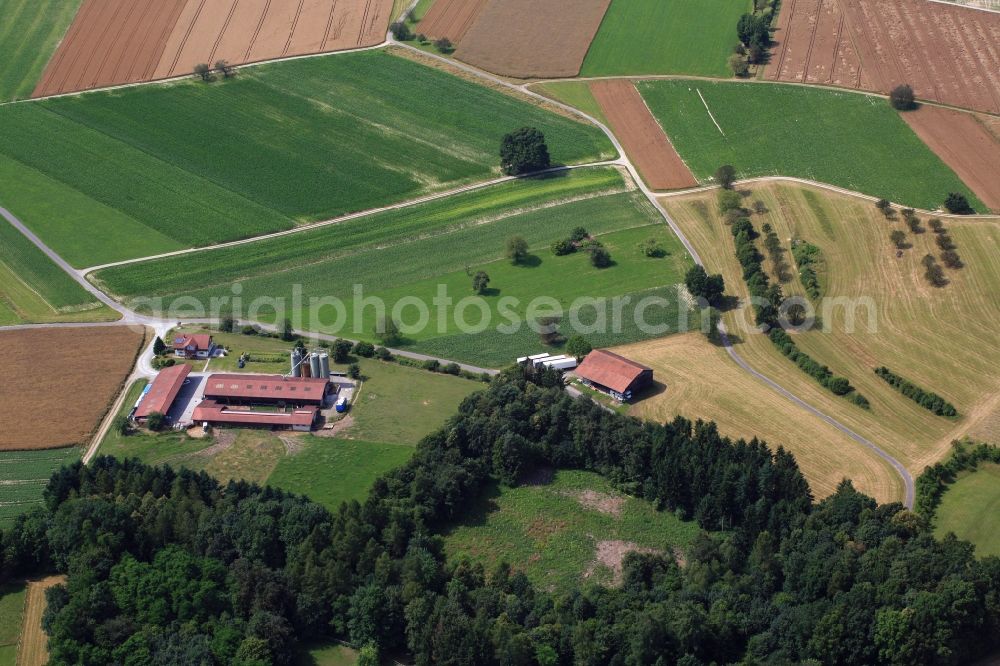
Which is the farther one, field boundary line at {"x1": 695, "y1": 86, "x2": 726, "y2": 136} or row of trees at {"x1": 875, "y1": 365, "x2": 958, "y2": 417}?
field boundary line at {"x1": 695, "y1": 86, "x2": 726, "y2": 136}

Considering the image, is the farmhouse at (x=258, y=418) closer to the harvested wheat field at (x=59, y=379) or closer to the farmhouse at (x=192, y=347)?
the harvested wheat field at (x=59, y=379)

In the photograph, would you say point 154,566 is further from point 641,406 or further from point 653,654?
point 641,406

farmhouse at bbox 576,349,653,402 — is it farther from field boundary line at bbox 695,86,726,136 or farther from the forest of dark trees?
field boundary line at bbox 695,86,726,136

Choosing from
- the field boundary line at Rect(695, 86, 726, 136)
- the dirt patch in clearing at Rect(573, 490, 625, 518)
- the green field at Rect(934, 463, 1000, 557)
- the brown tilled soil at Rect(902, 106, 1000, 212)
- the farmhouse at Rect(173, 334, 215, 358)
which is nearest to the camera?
the green field at Rect(934, 463, 1000, 557)

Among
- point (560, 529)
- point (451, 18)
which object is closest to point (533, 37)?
point (451, 18)

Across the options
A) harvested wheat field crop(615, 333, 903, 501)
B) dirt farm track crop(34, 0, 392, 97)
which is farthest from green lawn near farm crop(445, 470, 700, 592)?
dirt farm track crop(34, 0, 392, 97)

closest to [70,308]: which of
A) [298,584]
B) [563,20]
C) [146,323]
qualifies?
[146,323]

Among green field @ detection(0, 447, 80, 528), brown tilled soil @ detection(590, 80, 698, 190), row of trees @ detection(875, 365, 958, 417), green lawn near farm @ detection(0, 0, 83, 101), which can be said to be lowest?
green field @ detection(0, 447, 80, 528)

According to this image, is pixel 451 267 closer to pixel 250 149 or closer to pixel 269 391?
pixel 269 391
